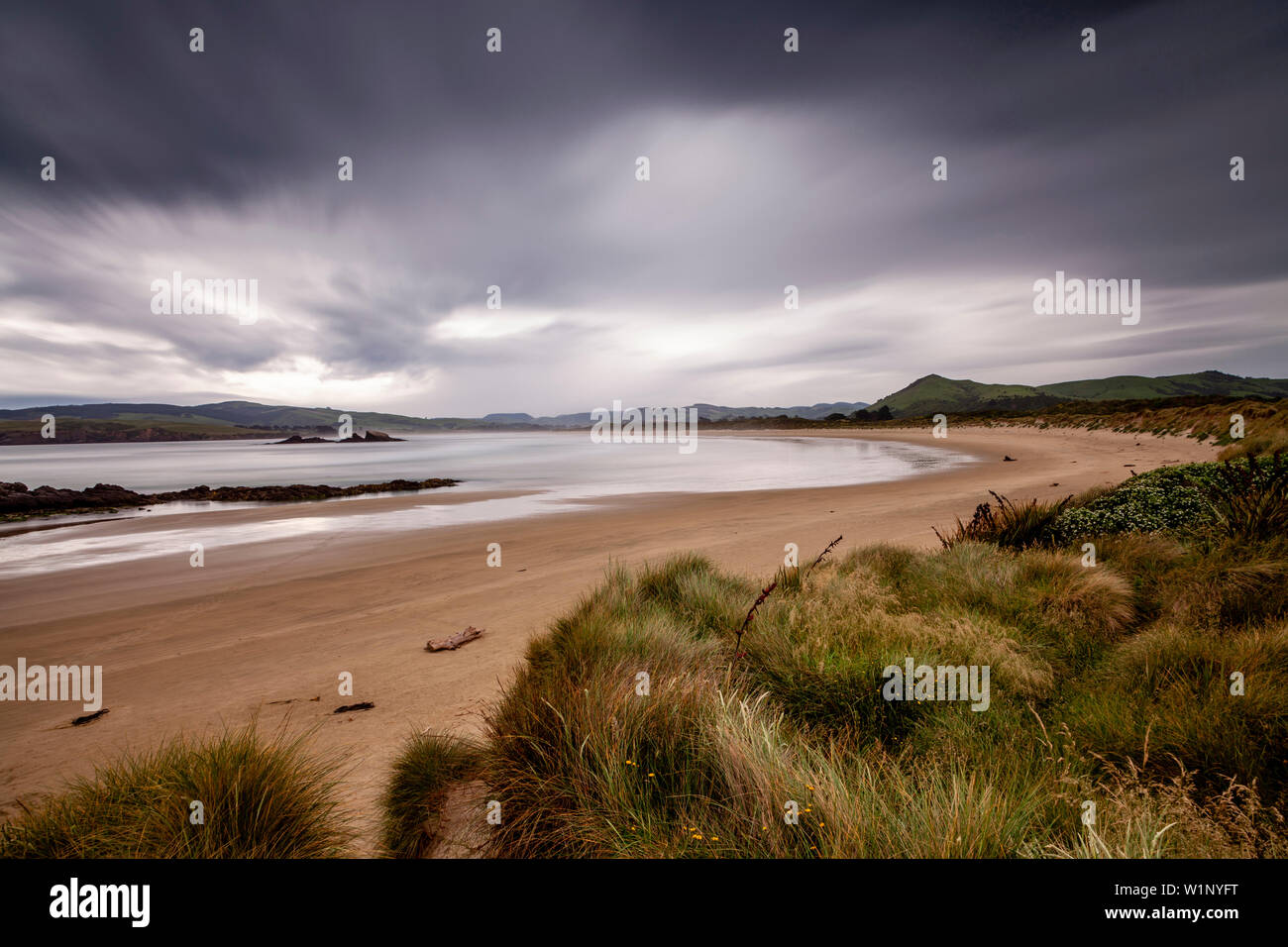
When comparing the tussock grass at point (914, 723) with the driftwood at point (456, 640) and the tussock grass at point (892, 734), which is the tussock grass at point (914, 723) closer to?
the tussock grass at point (892, 734)

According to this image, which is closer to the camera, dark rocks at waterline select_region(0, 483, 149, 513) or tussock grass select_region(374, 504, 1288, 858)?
tussock grass select_region(374, 504, 1288, 858)

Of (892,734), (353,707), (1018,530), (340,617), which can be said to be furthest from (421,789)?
(1018,530)

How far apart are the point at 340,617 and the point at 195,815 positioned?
5.26 metres

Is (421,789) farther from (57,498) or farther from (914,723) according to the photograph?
(57,498)

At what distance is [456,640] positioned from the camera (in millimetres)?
5656

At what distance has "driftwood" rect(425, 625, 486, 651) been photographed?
18.1 feet

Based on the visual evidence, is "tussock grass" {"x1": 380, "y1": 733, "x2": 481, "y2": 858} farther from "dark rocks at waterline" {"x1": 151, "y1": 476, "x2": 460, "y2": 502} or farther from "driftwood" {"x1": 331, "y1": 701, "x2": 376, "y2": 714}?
"dark rocks at waterline" {"x1": 151, "y1": 476, "x2": 460, "y2": 502}

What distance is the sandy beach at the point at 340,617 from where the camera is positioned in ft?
13.0

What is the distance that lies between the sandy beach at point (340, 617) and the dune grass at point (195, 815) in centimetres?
54

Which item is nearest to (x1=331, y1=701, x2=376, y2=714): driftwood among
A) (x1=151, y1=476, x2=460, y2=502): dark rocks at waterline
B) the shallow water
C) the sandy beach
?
the sandy beach

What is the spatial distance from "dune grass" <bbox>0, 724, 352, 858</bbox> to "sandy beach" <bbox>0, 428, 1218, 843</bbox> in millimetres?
536

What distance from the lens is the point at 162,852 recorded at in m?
2.00
